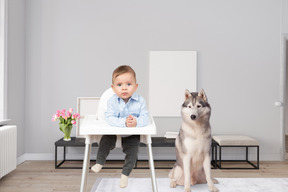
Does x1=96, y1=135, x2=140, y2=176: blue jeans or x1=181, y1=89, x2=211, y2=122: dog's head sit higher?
x1=181, y1=89, x2=211, y2=122: dog's head

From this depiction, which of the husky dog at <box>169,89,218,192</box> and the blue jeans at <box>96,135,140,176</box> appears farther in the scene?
the husky dog at <box>169,89,218,192</box>

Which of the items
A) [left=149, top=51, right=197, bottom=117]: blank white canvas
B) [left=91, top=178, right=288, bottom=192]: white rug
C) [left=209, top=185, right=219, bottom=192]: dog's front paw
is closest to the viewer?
[left=209, top=185, right=219, bottom=192]: dog's front paw

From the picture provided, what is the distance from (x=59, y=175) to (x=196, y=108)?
1919 millimetres

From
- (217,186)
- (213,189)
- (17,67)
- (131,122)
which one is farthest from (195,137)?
(17,67)

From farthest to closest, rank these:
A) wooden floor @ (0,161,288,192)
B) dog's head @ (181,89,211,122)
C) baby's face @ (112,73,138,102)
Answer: wooden floor @ (0,161,288,192) → dog's head @ (181,89,211,122) → baby's face @ (112,73,138,102)

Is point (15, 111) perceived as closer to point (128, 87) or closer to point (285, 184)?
point (128, 87)

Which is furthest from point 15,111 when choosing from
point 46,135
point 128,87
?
point 128,87

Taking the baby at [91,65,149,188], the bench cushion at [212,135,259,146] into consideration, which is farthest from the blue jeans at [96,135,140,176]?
the bench cushion at [212,135,259,146]

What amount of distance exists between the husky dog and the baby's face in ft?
2.74

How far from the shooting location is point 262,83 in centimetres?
431

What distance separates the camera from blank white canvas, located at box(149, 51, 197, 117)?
421cm

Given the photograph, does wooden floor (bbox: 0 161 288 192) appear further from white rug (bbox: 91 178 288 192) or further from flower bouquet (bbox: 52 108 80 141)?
flower bouquet (bbox: 52 108 80 141)

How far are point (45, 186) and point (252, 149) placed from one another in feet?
9.45

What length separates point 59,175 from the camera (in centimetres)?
344
